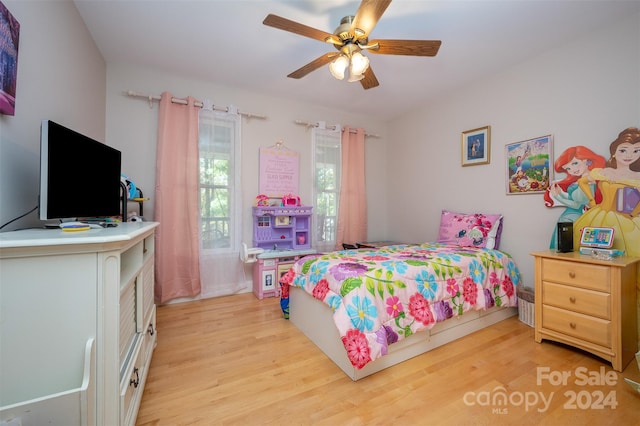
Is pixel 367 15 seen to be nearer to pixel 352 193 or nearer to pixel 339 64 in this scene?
pixel 339 64

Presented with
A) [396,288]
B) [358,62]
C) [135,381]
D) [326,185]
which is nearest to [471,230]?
[396,288]

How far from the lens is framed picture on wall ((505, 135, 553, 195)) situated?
2406mm

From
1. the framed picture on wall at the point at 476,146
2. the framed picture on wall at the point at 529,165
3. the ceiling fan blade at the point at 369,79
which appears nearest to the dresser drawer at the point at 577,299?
the framed picture on wall at the point at 529,165

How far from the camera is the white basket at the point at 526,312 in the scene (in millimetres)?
2292

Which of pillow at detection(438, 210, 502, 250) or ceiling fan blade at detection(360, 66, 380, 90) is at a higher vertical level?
ceiling fan blade at detection(360, 66, 380, 90)

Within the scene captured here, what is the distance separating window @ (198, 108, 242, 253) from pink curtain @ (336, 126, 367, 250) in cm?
148

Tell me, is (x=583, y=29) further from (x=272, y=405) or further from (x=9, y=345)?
(x=9, y=345)

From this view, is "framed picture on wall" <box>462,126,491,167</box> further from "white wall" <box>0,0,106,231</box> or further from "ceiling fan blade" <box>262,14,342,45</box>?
"white wall" <box>0,0,106,231</box>

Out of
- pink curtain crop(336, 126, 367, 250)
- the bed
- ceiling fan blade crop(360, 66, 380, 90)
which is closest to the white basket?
the bed

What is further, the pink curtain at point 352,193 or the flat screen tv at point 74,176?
the pink curtain at point 352,193

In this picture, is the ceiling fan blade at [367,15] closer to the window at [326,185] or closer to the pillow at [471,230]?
the window at [326,185]

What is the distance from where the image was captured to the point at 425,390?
4.93ft

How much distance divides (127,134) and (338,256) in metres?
2.54

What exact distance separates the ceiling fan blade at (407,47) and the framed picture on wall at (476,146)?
150 centimetres
